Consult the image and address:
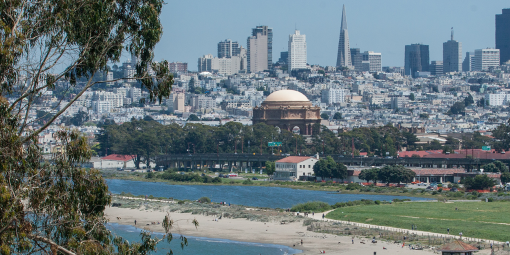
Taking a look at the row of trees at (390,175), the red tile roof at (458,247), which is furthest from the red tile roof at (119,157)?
the red tile roof at (458,247)

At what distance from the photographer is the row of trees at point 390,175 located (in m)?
78.2

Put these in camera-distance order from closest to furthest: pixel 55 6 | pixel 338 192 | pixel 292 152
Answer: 1. pixel 55 6
2. pixel 338 192
3. pixel 292 152

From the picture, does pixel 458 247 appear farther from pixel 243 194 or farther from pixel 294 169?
pixel 294 169

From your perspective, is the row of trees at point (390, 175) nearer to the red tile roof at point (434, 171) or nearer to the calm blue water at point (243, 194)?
the red tile roof at point (434, 171)

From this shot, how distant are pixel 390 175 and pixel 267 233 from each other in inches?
1408

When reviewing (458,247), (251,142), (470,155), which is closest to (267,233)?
(458,247)

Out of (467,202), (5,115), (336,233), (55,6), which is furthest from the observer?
(467,202)

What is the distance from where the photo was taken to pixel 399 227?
151ft

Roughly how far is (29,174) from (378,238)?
29.4m

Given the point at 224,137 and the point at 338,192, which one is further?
the point at 224,137

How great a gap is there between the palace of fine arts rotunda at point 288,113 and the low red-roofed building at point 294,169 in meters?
46.2

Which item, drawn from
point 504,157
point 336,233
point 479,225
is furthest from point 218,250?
point 504,157

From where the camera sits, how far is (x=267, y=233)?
45188 mm

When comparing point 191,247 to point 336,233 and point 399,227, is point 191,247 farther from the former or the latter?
point 399,227
